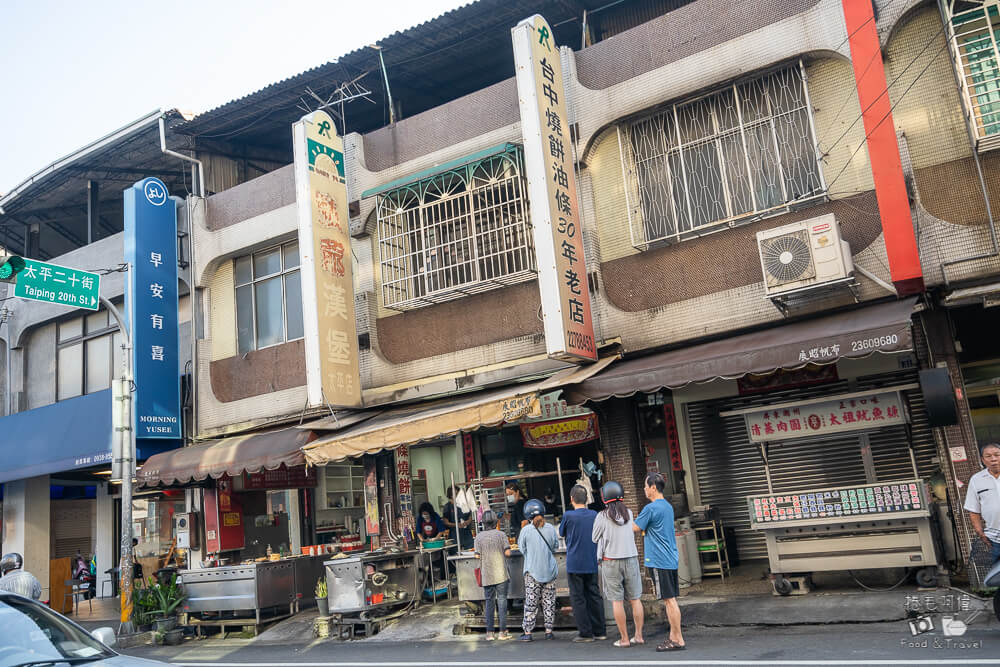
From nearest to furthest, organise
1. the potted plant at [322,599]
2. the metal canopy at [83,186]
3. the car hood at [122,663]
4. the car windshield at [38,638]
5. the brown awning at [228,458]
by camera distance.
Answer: the car hood at [122,663]
the car windshield at [38,638]
the potted plant at [322,599]
the brown awning at [228,458]
the metal canopy at [83,186]

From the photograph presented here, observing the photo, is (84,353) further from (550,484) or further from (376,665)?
(376,665)

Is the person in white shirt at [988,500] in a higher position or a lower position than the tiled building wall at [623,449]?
lower

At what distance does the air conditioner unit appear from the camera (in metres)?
10.3

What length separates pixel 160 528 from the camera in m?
22.1

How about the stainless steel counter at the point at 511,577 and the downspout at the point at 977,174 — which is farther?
the stainless steel counter at the point at 511,577

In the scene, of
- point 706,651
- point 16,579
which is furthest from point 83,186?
point 706,651

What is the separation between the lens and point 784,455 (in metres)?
12.7

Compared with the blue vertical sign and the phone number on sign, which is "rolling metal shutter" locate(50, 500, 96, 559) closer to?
the blue vertical sign

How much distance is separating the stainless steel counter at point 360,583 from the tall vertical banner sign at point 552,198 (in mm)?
4312

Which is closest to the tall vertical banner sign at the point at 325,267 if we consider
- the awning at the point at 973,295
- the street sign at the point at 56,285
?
the street sign at the point at 56,285

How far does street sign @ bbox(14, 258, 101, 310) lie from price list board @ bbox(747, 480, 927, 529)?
36.5 ft

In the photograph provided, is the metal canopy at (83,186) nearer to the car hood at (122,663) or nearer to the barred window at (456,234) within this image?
the barred window at (456,234)

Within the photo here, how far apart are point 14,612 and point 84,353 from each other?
53.2 ft

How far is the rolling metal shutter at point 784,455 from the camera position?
38.3 ft
